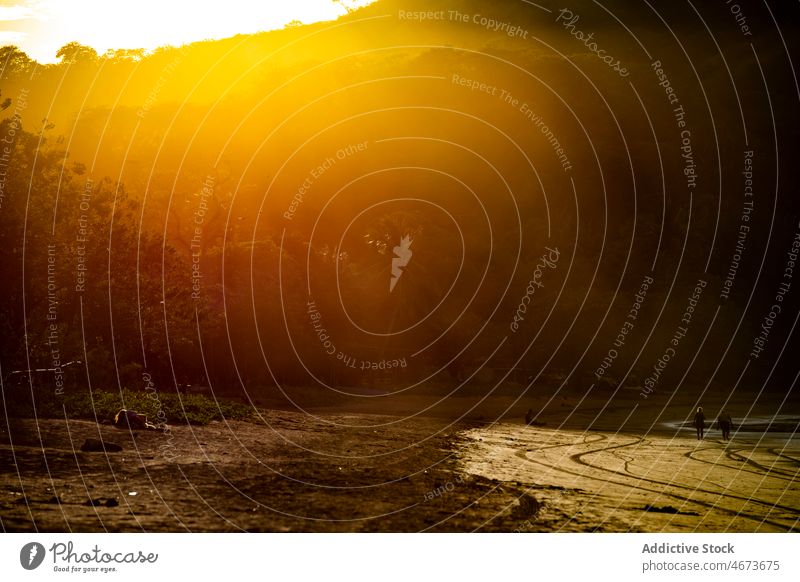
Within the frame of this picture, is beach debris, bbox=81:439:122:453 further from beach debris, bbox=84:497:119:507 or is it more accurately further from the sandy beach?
beach debris, bbox=84:497:119:507

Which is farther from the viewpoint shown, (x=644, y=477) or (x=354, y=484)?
(x=644, y=477)

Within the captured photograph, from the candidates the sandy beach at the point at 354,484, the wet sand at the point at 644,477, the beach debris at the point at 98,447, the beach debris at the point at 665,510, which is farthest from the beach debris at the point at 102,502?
the beach debris at the point at 665,510

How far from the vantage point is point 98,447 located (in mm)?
Answer: 27688

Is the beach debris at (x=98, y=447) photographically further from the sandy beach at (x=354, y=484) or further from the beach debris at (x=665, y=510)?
the beach debris at (x=665, y=510)

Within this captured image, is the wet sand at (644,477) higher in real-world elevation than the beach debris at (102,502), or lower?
lower

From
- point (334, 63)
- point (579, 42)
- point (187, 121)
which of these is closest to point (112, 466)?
point (187, 121)

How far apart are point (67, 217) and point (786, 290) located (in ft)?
365

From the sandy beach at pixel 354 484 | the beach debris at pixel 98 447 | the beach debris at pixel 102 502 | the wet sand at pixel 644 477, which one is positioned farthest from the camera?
the beach debris at pixel 98 447

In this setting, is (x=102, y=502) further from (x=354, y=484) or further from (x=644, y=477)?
(x=644, y=477)

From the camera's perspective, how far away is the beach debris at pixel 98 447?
2736cm

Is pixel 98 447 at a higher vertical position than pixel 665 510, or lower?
higher

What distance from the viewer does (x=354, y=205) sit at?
108 metres

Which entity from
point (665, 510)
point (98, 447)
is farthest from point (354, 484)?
point (665, 510)

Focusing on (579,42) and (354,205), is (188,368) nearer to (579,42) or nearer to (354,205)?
(354,205)
